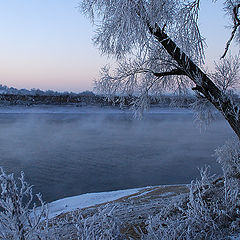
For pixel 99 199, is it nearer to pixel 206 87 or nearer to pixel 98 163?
pixel 206 87

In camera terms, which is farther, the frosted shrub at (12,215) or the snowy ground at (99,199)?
the snowy ground at (99,199)

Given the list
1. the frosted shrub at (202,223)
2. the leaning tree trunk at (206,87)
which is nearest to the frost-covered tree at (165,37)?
the leaning tree trunk at (206,87)

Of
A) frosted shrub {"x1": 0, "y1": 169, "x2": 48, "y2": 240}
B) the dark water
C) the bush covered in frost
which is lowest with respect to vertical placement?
the dark water

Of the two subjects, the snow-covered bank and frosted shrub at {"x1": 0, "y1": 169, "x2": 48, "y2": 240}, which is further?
the snow-covered bank

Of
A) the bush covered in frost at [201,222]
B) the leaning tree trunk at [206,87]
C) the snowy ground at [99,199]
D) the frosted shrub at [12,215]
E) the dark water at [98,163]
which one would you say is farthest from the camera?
the dark water at [98,163]

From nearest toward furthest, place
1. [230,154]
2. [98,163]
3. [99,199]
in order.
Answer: [230,154]
[99,199]
[98,163]

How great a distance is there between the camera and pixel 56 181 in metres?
13.0

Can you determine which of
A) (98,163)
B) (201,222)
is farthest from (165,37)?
(98,163)

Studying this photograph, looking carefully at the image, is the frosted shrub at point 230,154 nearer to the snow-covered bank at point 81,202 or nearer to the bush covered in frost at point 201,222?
the bush covered in frost at point 201,222

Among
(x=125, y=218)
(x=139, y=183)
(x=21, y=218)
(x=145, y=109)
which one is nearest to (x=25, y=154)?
(x=139, y=183)

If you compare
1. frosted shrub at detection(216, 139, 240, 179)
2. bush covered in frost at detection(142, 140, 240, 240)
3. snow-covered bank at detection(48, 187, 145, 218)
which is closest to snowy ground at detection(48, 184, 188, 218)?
snow-covered bank at detection(48, 187, 145, 218)

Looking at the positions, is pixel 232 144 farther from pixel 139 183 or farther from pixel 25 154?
pixel 25 154

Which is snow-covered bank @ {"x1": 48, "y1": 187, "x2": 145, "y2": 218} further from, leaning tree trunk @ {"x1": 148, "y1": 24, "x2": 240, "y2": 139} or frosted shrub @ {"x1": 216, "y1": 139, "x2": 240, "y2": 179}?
leaning tree trunk @ {"x1": 148, "y1": 24, "x2": 240, "y2": 139}

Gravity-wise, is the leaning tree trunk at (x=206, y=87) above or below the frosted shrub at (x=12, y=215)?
above
